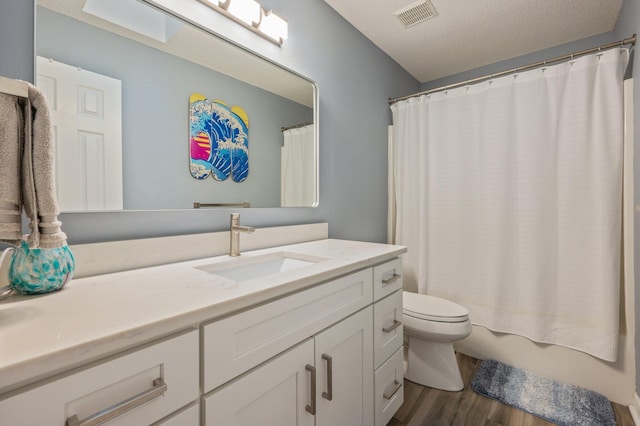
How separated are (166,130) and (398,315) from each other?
4.16 feet

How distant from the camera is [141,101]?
104cm

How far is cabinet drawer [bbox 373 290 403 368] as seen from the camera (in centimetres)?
123

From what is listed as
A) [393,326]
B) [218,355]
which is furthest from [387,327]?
[218,355]

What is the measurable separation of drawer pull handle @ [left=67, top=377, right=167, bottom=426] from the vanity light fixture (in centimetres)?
135

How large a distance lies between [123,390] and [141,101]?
917mm

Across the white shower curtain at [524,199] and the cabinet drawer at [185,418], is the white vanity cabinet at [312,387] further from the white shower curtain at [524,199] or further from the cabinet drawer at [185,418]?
the white shower curtain at [524,199]

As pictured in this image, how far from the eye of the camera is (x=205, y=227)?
123cm

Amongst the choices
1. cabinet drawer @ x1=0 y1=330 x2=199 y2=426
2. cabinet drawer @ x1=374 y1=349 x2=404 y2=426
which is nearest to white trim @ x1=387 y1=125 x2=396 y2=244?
cabinet drawer @ x1=374 y1=349 x2=404 y2=426

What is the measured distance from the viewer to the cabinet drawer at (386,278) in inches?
48.5

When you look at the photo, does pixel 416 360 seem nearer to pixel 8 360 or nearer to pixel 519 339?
pixel 519 339

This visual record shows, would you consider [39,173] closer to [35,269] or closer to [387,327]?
[35,269]

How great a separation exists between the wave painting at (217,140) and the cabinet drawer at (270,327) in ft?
2.24

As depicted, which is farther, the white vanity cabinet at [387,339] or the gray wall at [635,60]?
the gray wall at [635,60]

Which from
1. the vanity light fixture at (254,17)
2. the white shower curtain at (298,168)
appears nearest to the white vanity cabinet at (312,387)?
the white shower curtain at (298,168)
